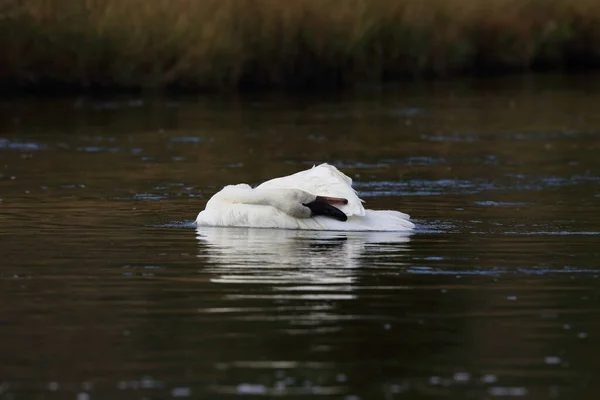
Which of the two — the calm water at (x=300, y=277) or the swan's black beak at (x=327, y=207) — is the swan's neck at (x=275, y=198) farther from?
the calm water at (x=300, y=277)

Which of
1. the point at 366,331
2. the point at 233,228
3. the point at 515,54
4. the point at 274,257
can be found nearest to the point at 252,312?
the point at 366,331

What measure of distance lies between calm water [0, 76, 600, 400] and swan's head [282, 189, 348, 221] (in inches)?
8.0

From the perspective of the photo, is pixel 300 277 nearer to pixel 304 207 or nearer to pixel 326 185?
pixel 304 207

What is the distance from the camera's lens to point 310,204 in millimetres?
12641

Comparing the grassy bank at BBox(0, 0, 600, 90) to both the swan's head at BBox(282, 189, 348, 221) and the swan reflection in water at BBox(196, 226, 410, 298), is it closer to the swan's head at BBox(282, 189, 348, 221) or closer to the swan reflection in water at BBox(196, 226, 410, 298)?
the swan reflection in water at BBox(196, 226, 410, 298)

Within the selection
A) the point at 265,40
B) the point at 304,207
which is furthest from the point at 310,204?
the point at 265,40

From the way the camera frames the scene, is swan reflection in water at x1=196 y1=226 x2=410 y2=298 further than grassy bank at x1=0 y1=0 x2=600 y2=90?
No

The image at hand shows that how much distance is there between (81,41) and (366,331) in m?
20.6

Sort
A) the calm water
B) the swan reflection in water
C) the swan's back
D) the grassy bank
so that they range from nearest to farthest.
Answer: the calm water < the swan reflection in water < the swan's back < the grassy bank

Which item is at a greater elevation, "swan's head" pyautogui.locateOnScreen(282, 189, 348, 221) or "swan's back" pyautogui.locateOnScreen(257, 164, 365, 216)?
"swan's back" pyautogui.locateOnScreen(257, 164, 365, 216)

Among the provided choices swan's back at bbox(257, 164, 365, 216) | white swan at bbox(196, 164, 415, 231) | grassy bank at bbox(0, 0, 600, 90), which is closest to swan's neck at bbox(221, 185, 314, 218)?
white swan at bbox(196, 164, 415, 231)

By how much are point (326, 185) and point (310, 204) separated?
0.72ft

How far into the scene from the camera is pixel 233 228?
1303 cm

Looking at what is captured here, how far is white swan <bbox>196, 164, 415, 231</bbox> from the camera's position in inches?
496
